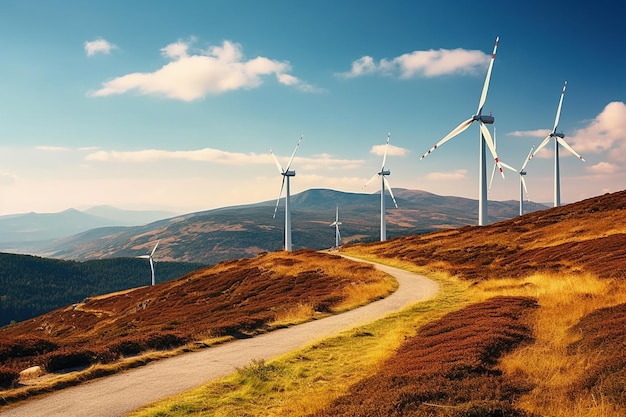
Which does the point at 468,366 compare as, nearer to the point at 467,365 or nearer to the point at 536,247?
the point at 467,365

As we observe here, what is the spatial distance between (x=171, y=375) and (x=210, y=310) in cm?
3297

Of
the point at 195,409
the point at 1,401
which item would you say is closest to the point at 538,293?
the point at 195,409

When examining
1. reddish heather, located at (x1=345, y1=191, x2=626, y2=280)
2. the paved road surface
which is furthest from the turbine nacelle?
the paved road surface

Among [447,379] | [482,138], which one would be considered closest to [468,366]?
[447,379]

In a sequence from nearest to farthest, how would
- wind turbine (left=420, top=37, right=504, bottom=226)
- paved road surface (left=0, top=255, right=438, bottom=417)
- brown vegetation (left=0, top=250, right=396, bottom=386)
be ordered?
1. paved road surface (left=0, top=255, right=438, bottom=417)
2. brown vegetation (left=0, top=250, right=396, bottom=386)
3. wind turbine (left=420, top=37, right=504, bottom=226)

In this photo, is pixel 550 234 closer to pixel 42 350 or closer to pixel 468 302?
pixel 468 302

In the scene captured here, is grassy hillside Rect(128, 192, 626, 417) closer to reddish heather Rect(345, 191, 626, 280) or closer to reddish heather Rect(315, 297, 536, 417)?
reddish heather Rect(315, 297, 536, 417)

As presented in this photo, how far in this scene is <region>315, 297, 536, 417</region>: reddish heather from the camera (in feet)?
38.8

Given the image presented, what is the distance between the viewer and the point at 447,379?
45.8ft

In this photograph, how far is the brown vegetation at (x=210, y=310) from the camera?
990 inches

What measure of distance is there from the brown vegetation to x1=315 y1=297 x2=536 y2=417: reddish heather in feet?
47.6

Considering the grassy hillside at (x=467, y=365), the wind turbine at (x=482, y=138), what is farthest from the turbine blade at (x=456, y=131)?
the grassy hillside at (x=467, y=365)

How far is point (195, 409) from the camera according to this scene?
1552 cm

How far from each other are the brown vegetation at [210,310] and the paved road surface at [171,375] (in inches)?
106
